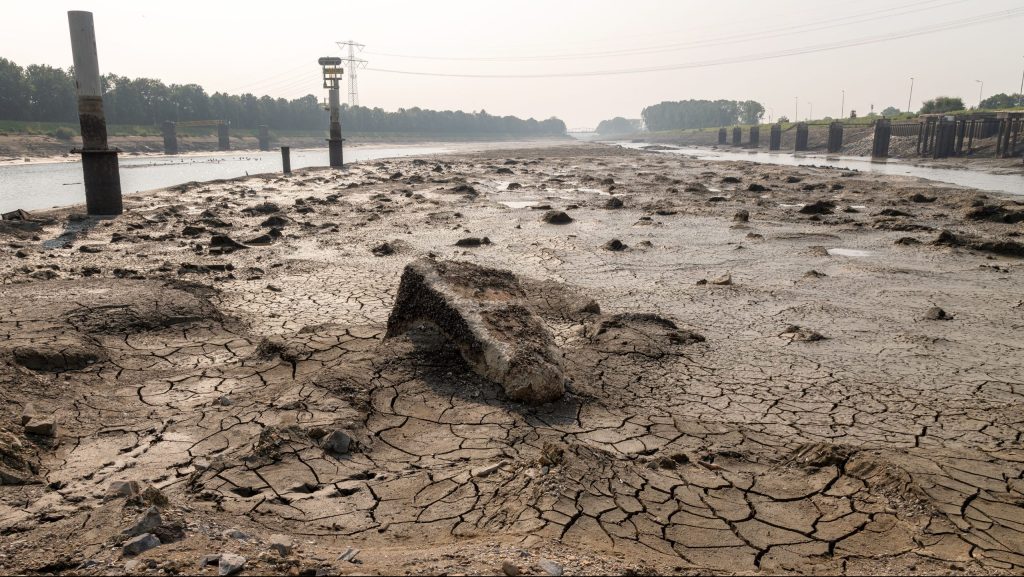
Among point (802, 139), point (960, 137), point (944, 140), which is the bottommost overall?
point (944, 140)

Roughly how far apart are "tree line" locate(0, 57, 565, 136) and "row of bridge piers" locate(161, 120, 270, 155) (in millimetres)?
5514

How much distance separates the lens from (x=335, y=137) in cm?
3719

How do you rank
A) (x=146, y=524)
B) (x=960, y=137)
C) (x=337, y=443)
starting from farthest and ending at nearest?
1. (x=960, y=137)
2. (x=337, y=443)
3. (x=146, y=524)

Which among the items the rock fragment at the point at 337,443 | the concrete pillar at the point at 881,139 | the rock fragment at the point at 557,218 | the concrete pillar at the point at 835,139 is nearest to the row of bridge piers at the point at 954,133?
the concrete pillar at the point at 881,139

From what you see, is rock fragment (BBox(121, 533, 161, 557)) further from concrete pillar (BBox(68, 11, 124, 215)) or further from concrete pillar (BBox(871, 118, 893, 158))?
concrete pillar (BBox(871, 118, 893, 158))

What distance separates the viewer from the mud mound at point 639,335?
20.8ft

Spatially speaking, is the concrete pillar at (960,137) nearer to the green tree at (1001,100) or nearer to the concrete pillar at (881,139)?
the concrete pillar at (881,139)

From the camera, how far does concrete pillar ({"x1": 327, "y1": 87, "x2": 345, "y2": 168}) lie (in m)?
36.5

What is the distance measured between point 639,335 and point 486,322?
1.98 metres

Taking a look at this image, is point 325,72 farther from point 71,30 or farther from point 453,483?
point 453,483

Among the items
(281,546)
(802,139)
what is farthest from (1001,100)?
(281,546)

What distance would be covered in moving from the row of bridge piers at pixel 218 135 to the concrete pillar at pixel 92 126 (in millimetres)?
54019

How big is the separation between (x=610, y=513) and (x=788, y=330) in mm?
4533

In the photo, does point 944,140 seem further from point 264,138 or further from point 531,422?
point 264,138
